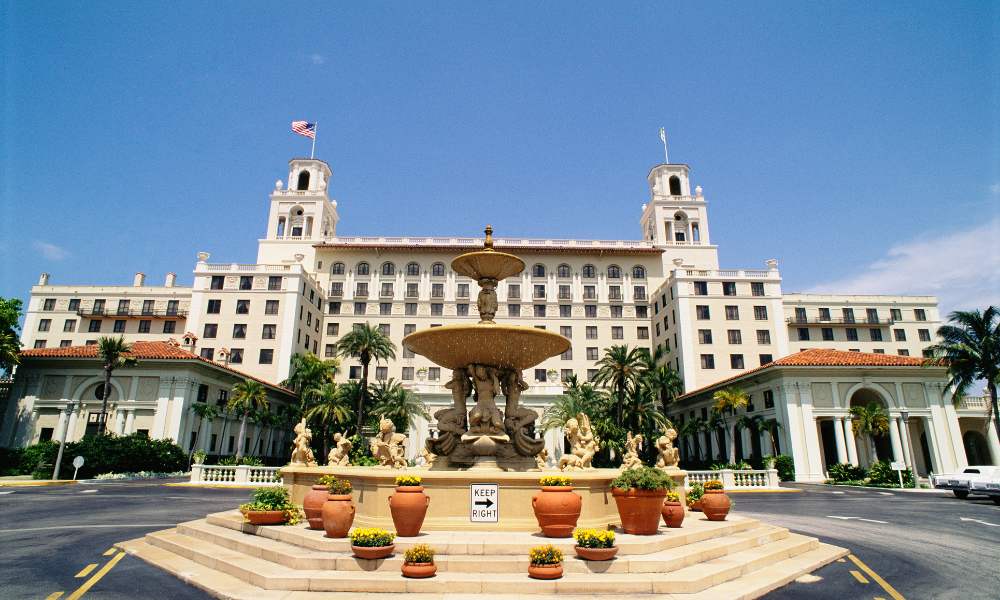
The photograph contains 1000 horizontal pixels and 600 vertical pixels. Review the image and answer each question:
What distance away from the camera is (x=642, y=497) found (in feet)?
32.3

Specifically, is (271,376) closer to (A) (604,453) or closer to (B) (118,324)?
(B) (118,324)

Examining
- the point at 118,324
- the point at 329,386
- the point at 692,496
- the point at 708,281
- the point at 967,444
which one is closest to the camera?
the point at 692,496

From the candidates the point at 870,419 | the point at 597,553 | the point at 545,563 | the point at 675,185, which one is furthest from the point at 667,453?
the point at 675,185

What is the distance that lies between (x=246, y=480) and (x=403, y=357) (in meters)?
34.2

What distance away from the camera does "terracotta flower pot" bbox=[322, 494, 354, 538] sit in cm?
961

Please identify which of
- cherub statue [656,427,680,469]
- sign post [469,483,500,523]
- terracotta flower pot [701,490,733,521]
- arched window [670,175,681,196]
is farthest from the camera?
arched window [670,175,681,196]

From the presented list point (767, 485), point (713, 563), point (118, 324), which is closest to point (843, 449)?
point (767, 485)

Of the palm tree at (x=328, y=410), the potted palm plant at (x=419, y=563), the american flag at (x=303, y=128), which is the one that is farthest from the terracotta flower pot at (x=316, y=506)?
the american flag at (x=303, y=128)

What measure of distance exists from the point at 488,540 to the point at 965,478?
3217 cm

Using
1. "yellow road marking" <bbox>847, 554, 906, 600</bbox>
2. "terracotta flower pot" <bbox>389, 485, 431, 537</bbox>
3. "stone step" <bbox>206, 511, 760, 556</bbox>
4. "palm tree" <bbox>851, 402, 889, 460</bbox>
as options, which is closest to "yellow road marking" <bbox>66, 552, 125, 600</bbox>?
"stone step" <bbox>206, 511, 760, 556</bbox>

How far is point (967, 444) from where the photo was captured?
191ft

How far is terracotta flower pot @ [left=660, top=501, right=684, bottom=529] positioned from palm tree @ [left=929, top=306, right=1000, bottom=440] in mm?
41293

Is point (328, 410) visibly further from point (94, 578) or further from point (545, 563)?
point (545, 563)

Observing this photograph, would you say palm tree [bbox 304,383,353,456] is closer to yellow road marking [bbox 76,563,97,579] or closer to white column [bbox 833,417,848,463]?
yellow road marking [bbox 76,563,97,579]
